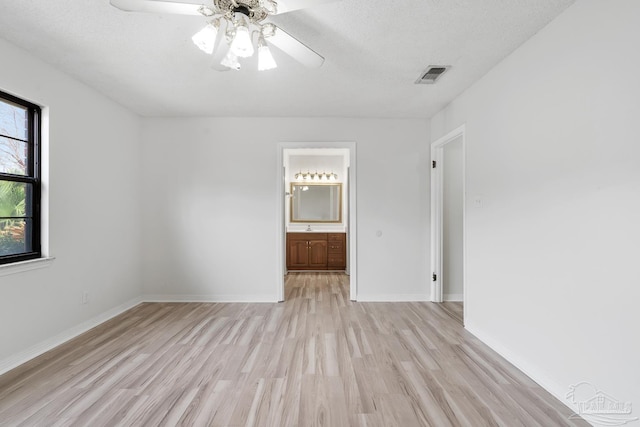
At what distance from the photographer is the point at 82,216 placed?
9.82ft

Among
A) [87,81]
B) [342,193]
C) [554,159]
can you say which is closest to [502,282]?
[554,159]

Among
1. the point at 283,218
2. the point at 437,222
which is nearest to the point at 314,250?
the point at 283,218

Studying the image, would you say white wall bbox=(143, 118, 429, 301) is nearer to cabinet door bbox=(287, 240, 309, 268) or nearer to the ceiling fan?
cabinet door bbox=(287, 240, 309, 268)

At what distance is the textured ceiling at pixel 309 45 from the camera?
1.92m

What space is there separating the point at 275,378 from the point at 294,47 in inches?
90.8

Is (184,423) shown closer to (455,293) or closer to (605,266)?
(605,266)

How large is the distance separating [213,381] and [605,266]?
2.57 metres

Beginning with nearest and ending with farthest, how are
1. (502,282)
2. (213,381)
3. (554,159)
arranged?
(554,159), (213,381), (502,282)

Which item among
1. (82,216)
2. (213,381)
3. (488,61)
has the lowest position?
(213,381)

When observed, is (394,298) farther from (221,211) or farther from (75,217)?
(75,217)

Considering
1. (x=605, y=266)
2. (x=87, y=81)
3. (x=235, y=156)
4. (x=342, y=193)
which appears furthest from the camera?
(x=342, y=193)

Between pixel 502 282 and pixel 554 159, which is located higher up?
pixel 554 159

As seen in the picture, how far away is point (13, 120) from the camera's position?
2395mm

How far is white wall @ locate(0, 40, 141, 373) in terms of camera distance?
234cm
